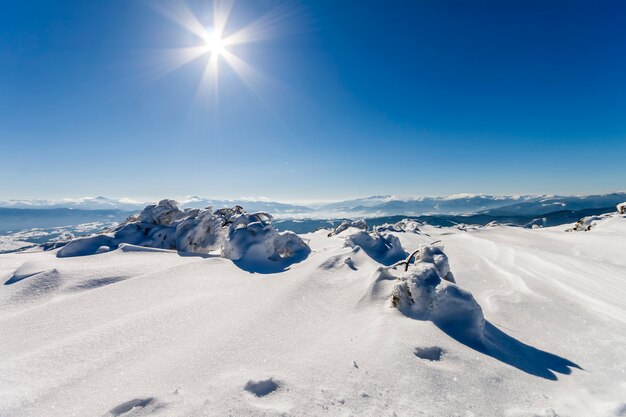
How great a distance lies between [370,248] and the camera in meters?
7.97

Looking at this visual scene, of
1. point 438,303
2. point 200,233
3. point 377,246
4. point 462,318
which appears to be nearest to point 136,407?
point 438,303

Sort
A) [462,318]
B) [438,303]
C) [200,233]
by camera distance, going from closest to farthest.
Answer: [462,318] → [438,303] → [200,233]

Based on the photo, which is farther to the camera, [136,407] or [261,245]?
[261,245]

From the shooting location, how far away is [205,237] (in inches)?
373

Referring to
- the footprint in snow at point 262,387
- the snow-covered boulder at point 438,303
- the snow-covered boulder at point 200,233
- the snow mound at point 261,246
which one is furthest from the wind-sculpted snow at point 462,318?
the snow-covered boulder at point 200,233

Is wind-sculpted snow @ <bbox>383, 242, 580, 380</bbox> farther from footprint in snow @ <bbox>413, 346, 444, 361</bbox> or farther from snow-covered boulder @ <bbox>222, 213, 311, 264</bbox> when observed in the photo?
snow-covered boulder @ <bbox>222, 213, 311, 264</bbox>

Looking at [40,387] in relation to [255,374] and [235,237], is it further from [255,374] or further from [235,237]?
[235,237]

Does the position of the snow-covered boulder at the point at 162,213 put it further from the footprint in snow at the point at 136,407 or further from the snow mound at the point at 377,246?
the footprint in snow at the point at 136,407

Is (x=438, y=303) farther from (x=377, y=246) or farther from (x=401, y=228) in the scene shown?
(x=401, y=228)

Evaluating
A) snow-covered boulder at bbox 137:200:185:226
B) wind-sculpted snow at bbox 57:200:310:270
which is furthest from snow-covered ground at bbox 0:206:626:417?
snow-covered boulder at bbox 137:200:185:226

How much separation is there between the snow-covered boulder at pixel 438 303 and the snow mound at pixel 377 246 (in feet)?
11.4

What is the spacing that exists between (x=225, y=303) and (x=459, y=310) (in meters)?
3.19

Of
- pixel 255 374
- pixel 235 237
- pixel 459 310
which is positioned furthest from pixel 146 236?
pixel 459 310

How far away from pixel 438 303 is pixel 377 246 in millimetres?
4508
